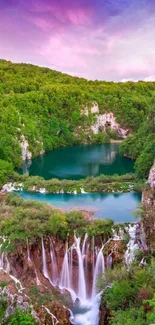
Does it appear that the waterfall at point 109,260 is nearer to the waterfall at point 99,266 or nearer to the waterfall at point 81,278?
the waterfall at point 99,266

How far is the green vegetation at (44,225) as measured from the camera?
19922mm

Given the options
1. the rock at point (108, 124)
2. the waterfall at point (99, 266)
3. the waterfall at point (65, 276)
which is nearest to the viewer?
the waterfall at point (99, 266)

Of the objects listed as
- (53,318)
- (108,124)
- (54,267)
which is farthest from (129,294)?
(108,124)

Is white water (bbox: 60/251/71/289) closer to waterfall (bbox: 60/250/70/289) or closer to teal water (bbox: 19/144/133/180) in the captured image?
waterfall (bbox: 60/250/70/289)

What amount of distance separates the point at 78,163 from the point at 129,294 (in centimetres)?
2933

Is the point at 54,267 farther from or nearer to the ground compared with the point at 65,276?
farther from the ground

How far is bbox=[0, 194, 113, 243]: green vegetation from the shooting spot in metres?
19.9

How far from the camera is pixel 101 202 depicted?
2800 centimetres

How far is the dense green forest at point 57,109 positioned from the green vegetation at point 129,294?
24.4m

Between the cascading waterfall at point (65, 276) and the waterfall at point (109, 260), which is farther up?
the waterfall at point (109, 260)

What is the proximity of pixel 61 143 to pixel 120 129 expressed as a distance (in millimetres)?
12690

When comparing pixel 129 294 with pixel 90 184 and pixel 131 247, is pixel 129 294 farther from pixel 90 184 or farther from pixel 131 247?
pixel 90 184

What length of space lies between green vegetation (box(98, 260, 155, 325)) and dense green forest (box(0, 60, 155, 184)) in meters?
24.4

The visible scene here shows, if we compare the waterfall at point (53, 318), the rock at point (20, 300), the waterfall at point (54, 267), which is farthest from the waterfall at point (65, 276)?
the rock at point (20, 300)
